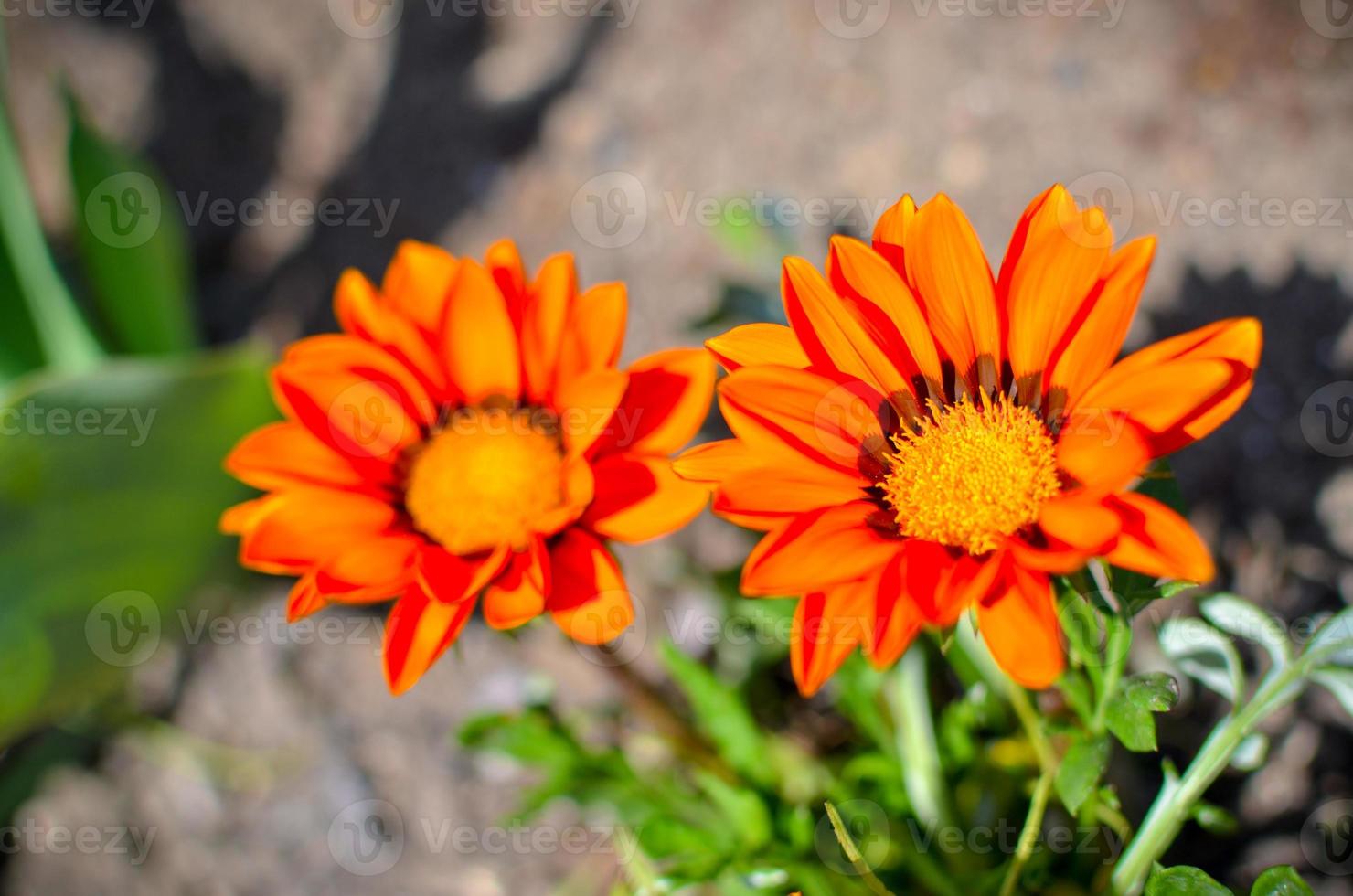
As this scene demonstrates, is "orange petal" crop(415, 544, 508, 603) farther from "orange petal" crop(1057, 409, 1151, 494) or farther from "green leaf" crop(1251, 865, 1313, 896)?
"green leaf" crop(1251, 865, 1313, 896)

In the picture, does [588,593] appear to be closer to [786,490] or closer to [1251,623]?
[786,490]

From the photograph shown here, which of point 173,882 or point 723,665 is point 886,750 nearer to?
point 723,665

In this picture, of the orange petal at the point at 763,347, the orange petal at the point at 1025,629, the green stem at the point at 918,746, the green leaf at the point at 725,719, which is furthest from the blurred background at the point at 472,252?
the orange petal at the point at 1025,629

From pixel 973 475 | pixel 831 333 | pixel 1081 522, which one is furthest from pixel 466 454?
pixel 1081 522

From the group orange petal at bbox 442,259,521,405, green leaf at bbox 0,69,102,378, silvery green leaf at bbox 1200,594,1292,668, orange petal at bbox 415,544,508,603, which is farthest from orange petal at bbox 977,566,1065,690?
green leaf at bbox 0,69,102,378

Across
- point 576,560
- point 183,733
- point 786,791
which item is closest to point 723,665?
point 786,791

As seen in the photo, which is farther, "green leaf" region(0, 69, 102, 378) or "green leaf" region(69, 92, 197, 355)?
"green leaf" region(69, 92, 197, 355)

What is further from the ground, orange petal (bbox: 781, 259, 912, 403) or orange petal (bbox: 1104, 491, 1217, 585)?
orange petal (bbox: 781, 259, 912, 403)
